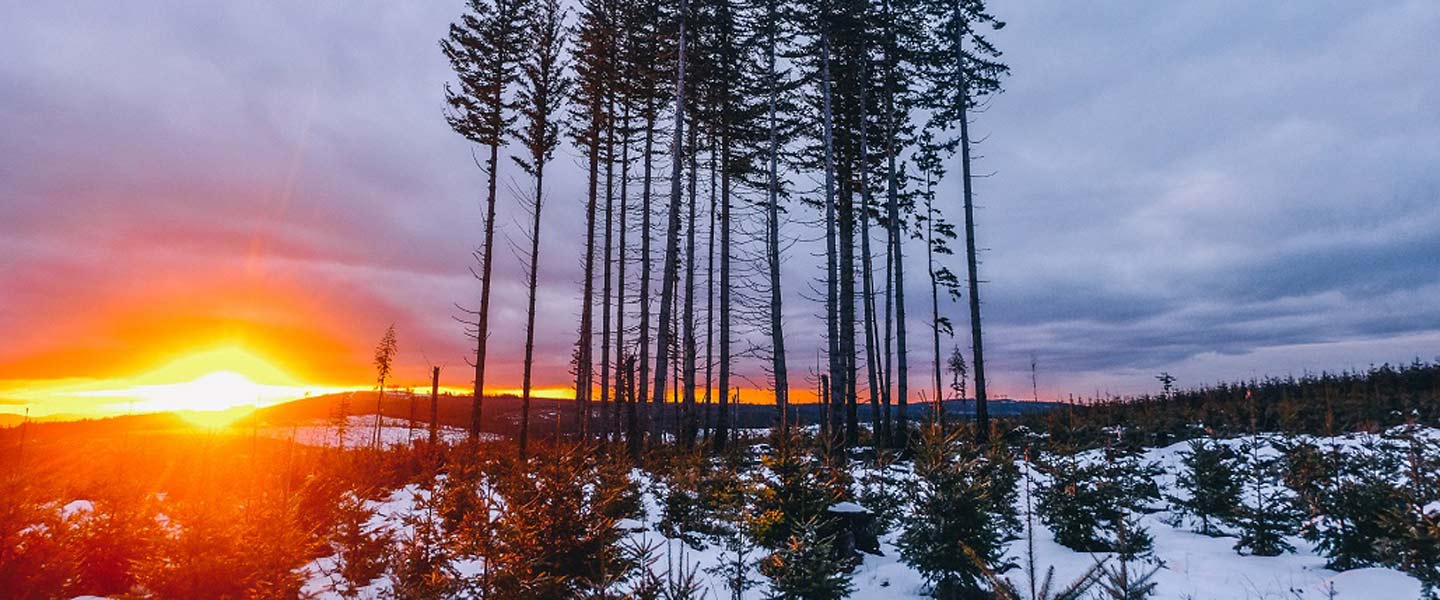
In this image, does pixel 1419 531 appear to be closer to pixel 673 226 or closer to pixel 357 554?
pixel 357 554

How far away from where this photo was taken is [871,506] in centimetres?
1095

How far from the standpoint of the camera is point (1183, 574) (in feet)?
26.6

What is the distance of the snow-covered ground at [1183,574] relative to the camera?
709cm

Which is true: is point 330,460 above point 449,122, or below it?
below

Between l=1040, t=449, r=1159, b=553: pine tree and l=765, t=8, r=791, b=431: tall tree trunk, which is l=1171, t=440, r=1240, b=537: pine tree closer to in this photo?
l=1040, t=449, r=1159, b=553: pine tree

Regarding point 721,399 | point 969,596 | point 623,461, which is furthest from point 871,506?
point 721,399

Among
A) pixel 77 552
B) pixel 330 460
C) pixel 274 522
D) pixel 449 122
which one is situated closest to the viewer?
pixel 274 522

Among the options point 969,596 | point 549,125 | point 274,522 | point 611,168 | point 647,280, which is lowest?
point 969,596

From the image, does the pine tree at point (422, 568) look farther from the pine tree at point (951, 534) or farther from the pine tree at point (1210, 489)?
the pine tree at point (1210, 489)

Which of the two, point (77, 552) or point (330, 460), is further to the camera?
point (330, 460)

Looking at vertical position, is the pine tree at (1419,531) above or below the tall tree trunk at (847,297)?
below

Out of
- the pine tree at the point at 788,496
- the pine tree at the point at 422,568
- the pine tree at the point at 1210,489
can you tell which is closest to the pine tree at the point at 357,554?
the pine tree at the point at 422,568

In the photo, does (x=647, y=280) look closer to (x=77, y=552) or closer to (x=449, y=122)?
(x=449, y=122)

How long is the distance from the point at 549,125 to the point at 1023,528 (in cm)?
1892
